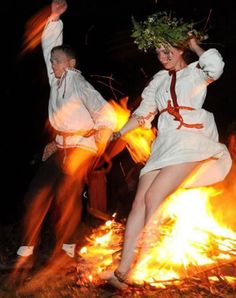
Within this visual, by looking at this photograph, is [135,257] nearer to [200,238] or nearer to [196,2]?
[200,238]

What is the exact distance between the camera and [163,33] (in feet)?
15.3

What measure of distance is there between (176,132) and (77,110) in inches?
44.2

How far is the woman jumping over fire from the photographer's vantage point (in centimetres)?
445

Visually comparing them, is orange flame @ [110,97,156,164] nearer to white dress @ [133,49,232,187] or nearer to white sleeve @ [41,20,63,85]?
white dress @ [133,49,232,187]

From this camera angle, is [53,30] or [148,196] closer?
[148,196]

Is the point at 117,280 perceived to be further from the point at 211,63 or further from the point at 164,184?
the point at 211,63

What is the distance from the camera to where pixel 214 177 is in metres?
4.80

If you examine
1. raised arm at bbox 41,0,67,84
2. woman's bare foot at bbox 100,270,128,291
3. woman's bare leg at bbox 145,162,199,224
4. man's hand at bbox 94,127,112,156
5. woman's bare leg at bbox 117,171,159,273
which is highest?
raised arm at bbox 41,0,67,84

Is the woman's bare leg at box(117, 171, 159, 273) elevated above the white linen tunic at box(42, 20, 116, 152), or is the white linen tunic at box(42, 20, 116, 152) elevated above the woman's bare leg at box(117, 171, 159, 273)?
the white linen tunic at box(42, 20, 116, 152)

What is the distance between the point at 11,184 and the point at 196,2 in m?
4.88

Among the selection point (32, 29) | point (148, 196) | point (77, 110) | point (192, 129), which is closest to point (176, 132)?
point (192, 129)

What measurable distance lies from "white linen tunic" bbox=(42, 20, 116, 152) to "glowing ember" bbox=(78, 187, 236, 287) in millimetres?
1020

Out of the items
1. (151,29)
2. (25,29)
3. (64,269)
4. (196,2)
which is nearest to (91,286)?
(64,269)

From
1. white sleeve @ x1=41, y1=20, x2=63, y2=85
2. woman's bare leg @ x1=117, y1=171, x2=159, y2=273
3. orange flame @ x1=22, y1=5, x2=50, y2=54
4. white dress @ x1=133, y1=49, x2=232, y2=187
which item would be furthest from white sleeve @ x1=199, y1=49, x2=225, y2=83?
orange flame @ x1=22, y1=5, x2=50, y2=54
